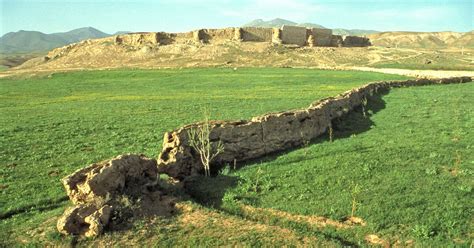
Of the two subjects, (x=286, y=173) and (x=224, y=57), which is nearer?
(x=286, y=173)

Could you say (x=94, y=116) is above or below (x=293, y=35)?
below

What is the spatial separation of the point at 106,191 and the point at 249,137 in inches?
368

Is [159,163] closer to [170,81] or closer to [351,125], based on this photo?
[351,125]

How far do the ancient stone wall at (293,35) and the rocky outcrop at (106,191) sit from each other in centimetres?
12050

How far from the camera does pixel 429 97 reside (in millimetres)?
47344

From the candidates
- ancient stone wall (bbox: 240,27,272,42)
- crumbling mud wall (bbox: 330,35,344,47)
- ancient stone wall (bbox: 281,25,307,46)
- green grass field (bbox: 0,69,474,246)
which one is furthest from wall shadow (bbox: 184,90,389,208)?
crumbling mud wall (bbox: 330,35,344,47)

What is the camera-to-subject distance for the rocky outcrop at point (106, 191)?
14109 millimetres

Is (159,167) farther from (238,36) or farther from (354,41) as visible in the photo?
(354,41)

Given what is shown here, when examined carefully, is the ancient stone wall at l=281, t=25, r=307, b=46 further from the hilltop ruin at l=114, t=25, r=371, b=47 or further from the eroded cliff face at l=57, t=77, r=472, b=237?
the eroded cliff face at l=57, t=77, r=472, b=237

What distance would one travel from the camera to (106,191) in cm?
1550

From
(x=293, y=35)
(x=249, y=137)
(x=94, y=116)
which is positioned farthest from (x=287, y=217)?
(x=293, y=35)

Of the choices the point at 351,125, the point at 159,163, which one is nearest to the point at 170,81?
the point at 351,125

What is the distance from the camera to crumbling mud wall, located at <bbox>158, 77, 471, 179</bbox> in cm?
1969

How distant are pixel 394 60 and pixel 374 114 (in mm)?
88038
